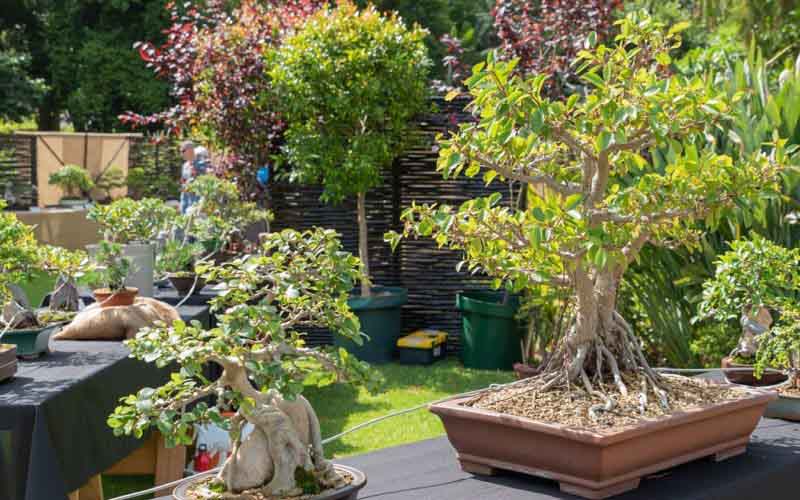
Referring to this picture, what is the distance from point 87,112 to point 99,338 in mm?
19467

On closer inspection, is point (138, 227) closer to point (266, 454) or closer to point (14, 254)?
point (14, 254)

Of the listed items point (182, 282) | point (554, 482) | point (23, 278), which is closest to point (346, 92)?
point (182, 282)

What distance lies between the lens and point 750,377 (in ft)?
9.46

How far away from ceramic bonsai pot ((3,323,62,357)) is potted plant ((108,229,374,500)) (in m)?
1.81

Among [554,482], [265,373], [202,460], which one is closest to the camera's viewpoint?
[265,373]

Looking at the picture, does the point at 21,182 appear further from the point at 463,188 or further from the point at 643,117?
the point at 643,117

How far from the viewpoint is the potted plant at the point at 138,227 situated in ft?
15.3

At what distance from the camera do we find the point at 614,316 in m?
2.22

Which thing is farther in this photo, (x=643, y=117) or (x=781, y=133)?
(x=781, y=133)

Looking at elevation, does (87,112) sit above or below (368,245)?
above

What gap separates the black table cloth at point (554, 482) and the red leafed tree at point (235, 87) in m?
5.27

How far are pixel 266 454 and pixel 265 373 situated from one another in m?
0.18

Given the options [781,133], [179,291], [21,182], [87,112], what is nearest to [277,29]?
[179,291]

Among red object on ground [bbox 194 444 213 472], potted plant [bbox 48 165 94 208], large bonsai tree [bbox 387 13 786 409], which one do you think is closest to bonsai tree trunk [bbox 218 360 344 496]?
large bonsai tree [bbox 387 13 786 409]
